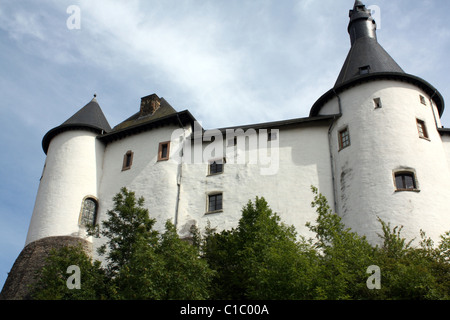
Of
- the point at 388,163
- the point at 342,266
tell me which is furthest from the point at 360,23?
the point at 342,266

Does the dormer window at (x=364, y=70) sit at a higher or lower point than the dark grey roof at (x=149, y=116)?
higher

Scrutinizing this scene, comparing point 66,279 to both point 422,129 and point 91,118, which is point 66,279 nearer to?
point 91,118

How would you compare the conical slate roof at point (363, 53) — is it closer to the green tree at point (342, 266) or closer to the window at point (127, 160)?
the green tree at point (342, 266)

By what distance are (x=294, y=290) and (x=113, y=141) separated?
19.6m

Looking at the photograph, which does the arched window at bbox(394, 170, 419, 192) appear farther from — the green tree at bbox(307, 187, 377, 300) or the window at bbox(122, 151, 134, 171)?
the window at bbox(122, 151, 134, 171)

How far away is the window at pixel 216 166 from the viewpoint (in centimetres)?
3119

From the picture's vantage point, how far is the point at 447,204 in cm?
2653

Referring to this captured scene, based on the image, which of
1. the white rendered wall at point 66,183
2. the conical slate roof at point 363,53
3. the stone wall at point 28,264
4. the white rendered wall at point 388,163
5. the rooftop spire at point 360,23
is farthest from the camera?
the rooftop spire at point 360,23

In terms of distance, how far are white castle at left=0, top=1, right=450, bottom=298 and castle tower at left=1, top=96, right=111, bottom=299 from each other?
69 mm

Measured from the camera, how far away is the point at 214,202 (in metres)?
30.2

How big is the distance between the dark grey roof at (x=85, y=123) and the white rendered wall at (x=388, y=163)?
48.0 ft

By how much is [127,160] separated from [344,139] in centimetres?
1267

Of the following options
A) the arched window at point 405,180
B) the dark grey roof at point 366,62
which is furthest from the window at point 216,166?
the arched window at point 405,180
